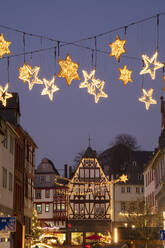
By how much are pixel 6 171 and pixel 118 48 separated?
2114 centimetres

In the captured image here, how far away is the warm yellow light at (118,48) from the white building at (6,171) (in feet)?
58.5

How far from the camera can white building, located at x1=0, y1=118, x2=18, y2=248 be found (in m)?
31.5

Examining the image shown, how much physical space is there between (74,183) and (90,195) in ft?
9.35

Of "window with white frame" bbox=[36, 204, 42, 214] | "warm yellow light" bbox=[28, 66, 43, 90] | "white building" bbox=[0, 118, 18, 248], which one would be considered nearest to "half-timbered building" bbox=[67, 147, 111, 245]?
"window with white frame" bbox=[36, 204, 42, 214]

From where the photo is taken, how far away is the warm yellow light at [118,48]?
14.0m

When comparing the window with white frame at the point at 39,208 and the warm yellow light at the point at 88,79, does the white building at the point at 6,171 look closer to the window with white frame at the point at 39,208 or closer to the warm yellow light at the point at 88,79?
the warm yellow light at the point at 88,79

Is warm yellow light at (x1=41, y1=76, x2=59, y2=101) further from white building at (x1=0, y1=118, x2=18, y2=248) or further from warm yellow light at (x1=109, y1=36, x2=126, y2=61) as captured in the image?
white building at (x1=0, y1=118, x2=18, y2=248)

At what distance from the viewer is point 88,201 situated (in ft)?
234

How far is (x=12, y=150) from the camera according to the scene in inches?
1436

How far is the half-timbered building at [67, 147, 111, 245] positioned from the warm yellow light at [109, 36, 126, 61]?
57.1m

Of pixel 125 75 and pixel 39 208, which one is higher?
pixel 125 75

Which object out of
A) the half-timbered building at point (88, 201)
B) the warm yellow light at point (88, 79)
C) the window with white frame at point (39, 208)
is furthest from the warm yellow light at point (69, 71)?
the window with white frame at point (39, 208)

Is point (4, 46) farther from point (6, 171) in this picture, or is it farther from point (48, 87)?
point (6, 171)

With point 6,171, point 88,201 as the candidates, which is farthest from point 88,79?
point 88,201
